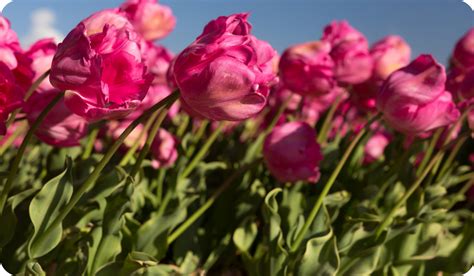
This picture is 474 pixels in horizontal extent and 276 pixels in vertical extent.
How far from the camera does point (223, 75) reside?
1.65 feet

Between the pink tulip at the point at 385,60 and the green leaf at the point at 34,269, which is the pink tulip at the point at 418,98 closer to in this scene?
the pink tulip at the point at 385,60

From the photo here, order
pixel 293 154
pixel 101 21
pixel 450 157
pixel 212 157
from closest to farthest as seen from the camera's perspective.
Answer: pixel 101 21 → pixel 293 154 → pixel 450 157 → pixel 212 157

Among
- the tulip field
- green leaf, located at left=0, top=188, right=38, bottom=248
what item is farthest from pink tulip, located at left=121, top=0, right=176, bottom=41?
green leaf, located at left=0, top=188, right=38, bottom=248

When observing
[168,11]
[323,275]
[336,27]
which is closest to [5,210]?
[323,275]

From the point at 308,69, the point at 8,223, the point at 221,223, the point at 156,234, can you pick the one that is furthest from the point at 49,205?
the point at 308,69

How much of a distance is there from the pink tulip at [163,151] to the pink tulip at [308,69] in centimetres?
24

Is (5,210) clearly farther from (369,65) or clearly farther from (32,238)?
(369,65)

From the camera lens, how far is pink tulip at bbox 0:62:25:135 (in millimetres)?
572

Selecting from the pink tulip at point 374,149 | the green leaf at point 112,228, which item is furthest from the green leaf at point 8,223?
the pink tulip at point 374,149

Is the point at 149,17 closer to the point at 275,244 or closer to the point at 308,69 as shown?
the point at 308,69

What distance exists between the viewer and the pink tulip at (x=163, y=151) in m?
0.93

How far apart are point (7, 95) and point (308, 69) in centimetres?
56

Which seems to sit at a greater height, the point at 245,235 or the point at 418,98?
the point at 418,98

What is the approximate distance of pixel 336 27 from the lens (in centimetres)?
128
